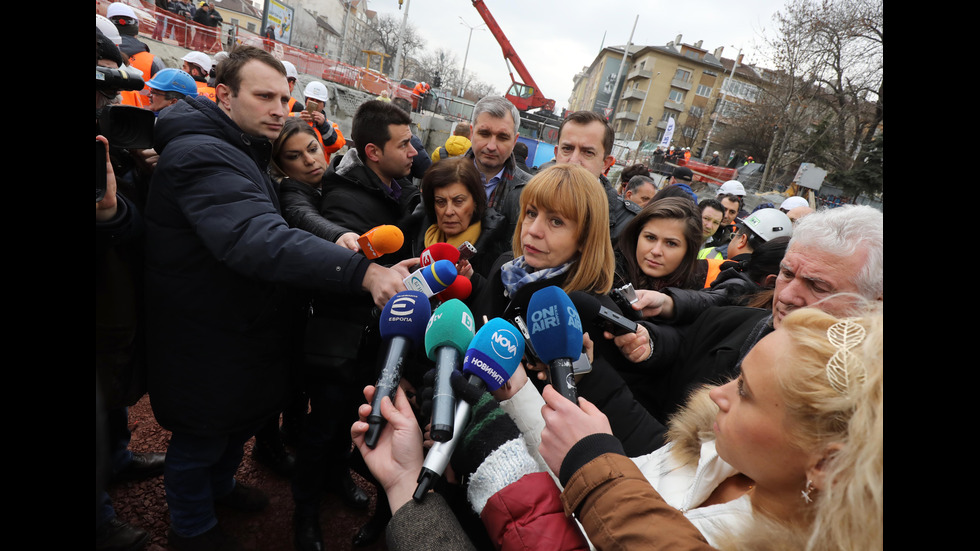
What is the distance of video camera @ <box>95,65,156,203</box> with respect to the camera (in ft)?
5.33

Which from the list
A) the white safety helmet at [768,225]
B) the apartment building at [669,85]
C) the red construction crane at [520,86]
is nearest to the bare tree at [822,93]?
the red construction crane at [520,86]

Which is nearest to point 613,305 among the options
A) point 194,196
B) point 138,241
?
point 194,196

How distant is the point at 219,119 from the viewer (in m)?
1.93

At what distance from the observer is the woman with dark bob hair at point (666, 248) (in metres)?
2.67

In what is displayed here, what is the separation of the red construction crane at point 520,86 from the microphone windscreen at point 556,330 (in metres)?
24.0

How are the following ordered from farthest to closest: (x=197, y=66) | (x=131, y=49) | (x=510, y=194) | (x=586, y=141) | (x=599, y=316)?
(x=197, y=66), (x=131, y=49), (x=586, y=141), (x=510, y=194), (x=599, y=316)

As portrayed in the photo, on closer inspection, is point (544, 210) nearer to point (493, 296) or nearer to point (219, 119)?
point (493, 296)

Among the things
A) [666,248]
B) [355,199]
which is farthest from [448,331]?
[666,248]

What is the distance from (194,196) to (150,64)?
18.8 feet

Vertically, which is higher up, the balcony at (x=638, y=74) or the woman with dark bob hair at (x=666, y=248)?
the balcony at (x=638, y=74)

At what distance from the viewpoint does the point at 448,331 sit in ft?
4.38

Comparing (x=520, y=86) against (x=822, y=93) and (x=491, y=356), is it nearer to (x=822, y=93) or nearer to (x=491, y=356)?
(x=822, y=93)

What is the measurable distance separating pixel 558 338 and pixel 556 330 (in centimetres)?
3

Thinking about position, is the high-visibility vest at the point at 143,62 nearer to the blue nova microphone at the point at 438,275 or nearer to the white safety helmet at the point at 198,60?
the white safety helmet at the point at 198,60
